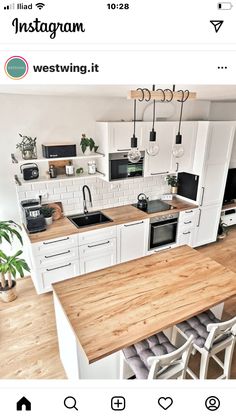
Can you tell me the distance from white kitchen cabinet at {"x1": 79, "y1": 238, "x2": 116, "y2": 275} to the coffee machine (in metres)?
0.55

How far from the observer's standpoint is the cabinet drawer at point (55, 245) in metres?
2.67

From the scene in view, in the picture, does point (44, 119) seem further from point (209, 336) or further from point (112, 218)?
point (209, 336)

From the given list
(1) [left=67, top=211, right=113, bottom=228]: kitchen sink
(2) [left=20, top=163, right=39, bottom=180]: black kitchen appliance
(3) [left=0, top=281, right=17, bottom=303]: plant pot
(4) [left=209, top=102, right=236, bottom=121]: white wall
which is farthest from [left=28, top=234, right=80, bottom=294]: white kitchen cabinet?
(4) [left=209, top=102, right=236, bottom=121]: white wall

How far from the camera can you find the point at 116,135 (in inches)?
118

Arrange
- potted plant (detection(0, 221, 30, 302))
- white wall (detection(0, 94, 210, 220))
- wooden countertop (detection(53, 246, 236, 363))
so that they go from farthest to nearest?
white wall (detection(0, 94, 210, 220)) → potted plant (detection(0, 221, 30, 302)) → wooden countertop (detection(53, 246, 236, 363))

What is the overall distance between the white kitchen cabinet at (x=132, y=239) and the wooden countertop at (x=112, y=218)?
89mm

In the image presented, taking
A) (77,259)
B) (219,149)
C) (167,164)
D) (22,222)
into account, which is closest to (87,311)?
(77,259)

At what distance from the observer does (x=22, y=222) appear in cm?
304

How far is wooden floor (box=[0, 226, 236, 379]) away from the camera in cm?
205

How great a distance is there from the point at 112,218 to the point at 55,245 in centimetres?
85
